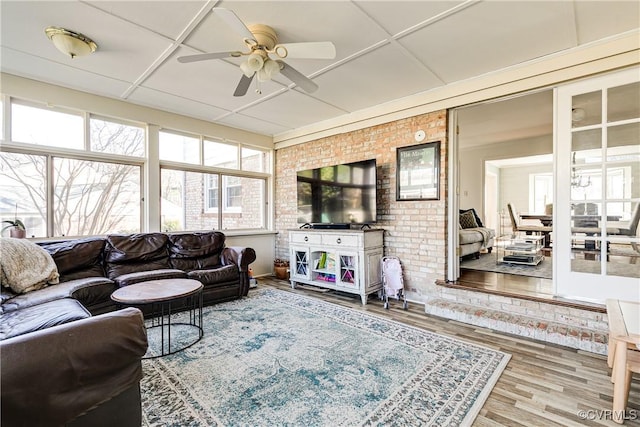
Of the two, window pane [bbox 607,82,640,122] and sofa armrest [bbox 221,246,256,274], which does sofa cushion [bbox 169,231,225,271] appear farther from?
window pane [bbox 607,82,640,122]

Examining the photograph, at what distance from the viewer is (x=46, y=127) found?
338 centimetres

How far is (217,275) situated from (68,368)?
2.61 metres

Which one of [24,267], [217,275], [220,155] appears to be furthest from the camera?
[220,155]

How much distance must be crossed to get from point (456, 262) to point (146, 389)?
10.9ft

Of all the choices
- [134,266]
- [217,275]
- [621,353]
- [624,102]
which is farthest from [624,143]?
[134,266]

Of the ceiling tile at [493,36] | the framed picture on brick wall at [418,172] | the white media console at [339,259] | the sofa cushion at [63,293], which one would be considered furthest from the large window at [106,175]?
the ceiling tile at [493,36]

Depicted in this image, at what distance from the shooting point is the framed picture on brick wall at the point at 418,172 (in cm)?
360

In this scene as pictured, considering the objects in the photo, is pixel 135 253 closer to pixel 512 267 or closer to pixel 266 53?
pixel 266 53

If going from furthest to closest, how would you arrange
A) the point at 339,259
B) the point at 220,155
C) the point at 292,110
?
the point at 220,155
the point at 292,110
the point at 339,259

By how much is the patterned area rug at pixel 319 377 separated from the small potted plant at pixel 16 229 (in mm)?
2108

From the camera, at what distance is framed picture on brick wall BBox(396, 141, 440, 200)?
11.8 feet

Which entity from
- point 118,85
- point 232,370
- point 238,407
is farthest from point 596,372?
point 118,85

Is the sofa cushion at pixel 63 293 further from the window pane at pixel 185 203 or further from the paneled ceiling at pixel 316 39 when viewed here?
the paneled ceiling at pixel 316 39

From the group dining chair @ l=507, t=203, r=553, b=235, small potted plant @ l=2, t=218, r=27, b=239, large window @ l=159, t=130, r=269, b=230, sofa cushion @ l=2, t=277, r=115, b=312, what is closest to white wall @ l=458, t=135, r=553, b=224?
dining chair @ l=507, t=203, r=553, b=235
